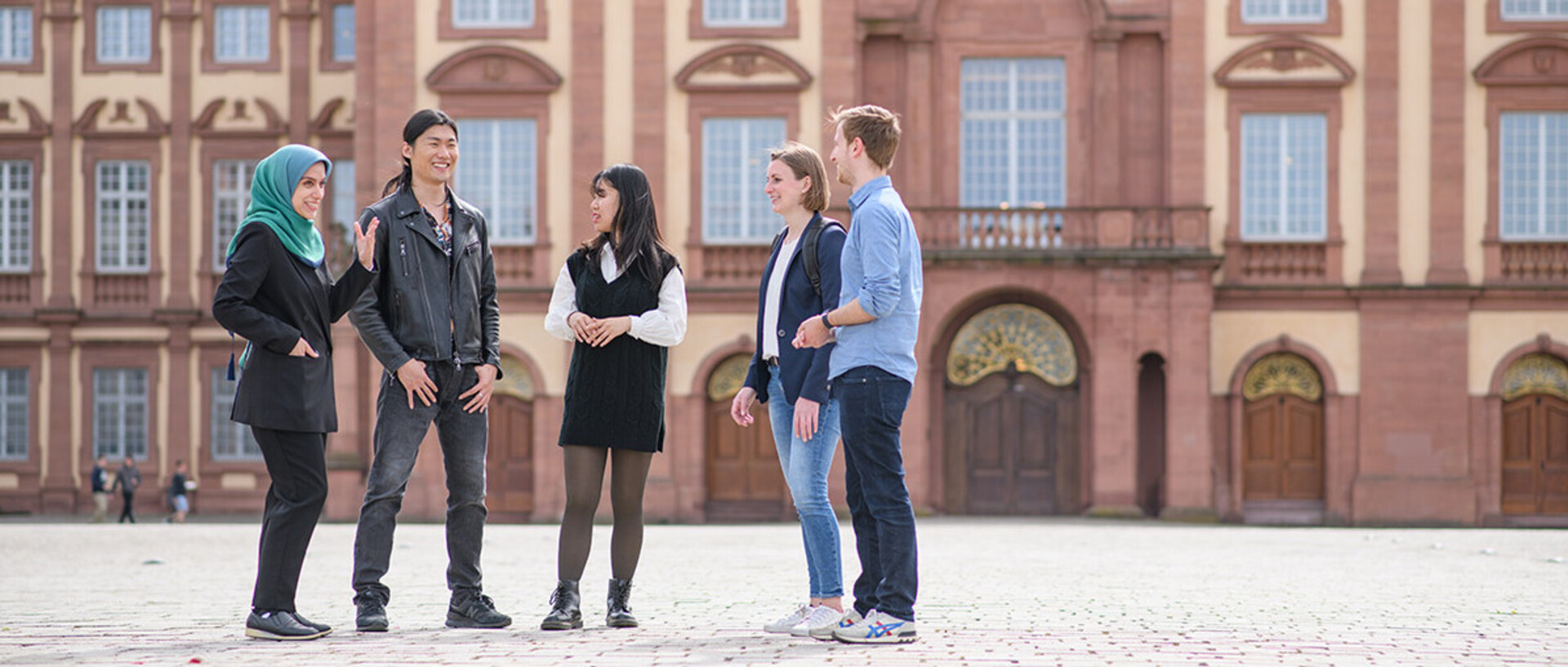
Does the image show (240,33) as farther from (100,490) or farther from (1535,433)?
(1535,433)

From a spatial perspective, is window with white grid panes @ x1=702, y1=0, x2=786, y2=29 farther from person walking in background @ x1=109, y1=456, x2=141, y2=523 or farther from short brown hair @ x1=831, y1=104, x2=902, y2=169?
short brown hair @ x1=831, y1=104, x2=902, y2=169

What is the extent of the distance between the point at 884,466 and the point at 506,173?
79.9 feet

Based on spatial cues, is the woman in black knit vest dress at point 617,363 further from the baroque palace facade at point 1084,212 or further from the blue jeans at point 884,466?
the baroque palace facade at point 1084,212

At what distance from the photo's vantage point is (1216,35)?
30.8 m

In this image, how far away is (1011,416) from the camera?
30938 millimetres

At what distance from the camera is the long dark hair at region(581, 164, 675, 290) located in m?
8.70

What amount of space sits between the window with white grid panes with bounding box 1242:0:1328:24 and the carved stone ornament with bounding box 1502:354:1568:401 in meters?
6.33

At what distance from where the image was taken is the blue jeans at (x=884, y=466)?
25.8 feet

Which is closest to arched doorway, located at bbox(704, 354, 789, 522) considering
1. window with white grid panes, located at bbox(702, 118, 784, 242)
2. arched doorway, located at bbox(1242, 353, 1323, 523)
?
window with white grid panes, located at bbox(702, 118, 784, 242)

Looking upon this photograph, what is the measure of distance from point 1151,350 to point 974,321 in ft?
9.45

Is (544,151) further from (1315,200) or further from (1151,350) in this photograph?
(1315,200)

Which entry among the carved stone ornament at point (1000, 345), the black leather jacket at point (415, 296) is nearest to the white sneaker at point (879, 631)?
the black leather jacket at point (415, 296)

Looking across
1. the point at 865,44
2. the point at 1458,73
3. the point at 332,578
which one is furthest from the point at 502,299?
the point at 332,578

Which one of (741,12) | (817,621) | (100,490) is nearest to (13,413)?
(100,490)
